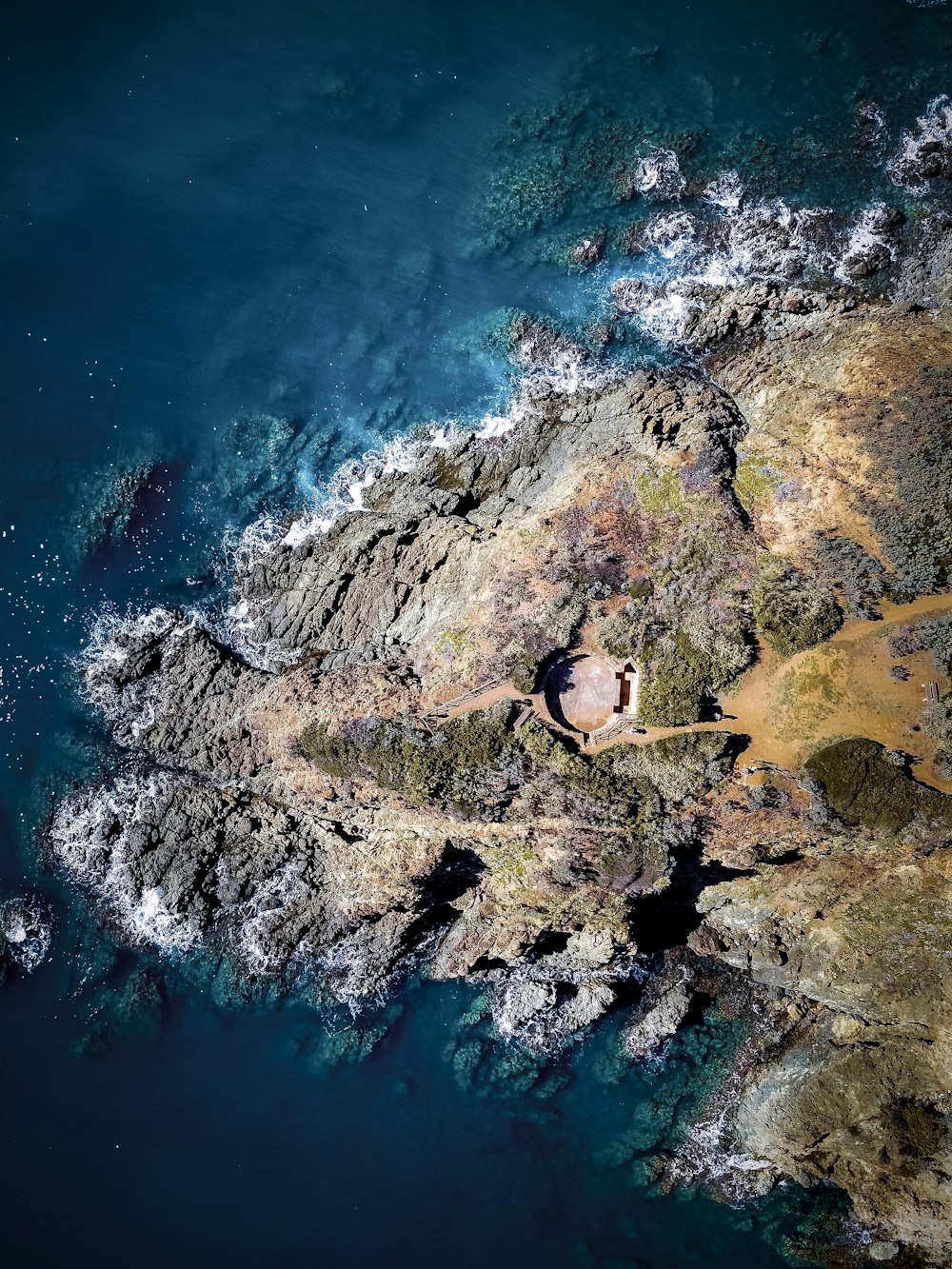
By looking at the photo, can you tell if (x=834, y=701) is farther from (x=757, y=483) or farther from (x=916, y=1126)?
(x=916, y=1126)

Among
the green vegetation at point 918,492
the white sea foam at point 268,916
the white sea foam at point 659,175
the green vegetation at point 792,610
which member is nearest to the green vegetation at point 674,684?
the green vegetation at point 792,610

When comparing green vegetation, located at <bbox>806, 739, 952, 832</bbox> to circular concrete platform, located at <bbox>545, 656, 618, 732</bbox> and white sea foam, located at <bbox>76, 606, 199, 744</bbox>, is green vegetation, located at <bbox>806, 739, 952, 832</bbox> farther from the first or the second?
white sea foam, located at <bbox>76, 606, 199, 744</bbox>

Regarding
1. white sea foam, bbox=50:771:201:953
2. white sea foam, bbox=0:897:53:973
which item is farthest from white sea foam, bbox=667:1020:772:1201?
white sea foam, bbox=0:897:53:973

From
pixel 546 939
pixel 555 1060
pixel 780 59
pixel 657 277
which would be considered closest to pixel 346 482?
pixel 657 277

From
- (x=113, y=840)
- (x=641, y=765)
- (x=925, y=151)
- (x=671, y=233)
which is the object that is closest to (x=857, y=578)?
(x=641, y=765)

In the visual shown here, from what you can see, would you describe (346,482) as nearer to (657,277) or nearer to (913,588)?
(657,277)

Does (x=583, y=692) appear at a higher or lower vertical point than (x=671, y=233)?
lower
